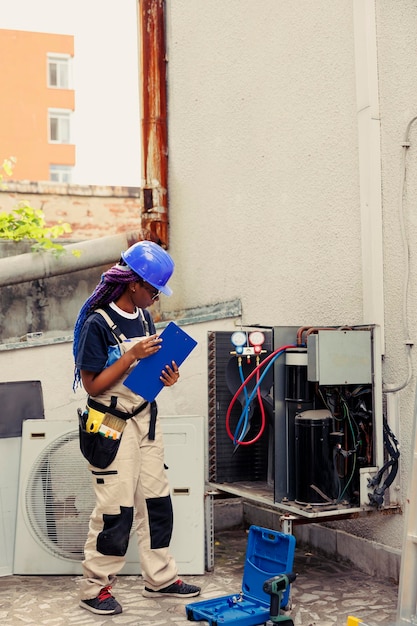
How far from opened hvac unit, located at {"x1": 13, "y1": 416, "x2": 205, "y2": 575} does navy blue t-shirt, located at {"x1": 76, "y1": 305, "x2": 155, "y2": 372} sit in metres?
1.04

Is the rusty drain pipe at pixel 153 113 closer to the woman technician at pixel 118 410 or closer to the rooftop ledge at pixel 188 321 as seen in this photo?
the rooftop ledge at pixel 188 321

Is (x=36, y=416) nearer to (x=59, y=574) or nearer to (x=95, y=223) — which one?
(x=59, y=574)

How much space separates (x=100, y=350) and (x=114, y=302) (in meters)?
0.28

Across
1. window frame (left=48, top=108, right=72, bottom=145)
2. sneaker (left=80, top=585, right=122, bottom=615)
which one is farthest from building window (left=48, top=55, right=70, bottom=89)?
sneaker (left=80, top=585, right=122, bottom=615)

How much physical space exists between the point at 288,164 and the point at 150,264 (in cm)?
183

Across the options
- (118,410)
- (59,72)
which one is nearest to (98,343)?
(118,410)

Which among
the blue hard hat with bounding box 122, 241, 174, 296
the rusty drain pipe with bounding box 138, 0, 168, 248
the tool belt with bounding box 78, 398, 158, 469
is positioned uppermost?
the rusty drain pipe with bounding box 138, 0, 168, 248

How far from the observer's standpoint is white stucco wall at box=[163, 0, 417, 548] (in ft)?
14.5

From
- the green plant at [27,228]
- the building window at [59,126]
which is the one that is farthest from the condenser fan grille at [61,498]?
the building window at [59,126]

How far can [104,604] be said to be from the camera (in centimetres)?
398

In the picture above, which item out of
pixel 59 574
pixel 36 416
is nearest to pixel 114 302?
pixel 36 416

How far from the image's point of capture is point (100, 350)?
3.88m

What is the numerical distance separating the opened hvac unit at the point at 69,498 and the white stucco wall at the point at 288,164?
3.19 feet

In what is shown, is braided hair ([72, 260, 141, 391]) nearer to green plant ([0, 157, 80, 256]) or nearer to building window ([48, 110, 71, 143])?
green plant ([0, 157, 80, 256])
